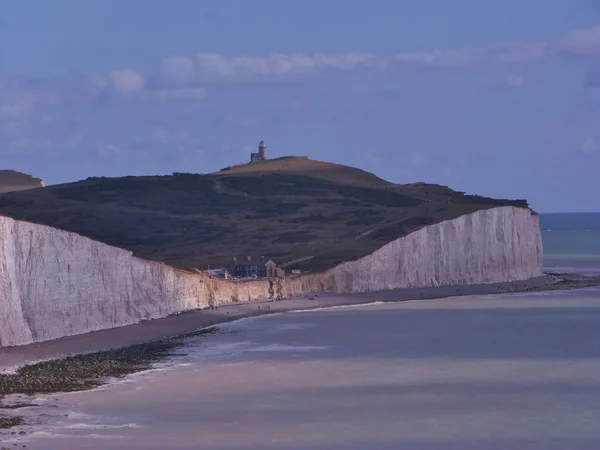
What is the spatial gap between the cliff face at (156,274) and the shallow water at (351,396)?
10.5 ft

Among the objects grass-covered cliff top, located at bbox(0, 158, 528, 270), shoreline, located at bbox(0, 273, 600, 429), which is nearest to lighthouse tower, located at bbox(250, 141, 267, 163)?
grass-covered cliff top, located at bbox(0, 158, 528, 270)

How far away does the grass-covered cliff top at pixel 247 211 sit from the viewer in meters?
89.7

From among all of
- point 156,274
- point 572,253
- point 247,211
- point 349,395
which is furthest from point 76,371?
point 572,253

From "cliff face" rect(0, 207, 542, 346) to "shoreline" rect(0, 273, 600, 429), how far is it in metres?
0.61

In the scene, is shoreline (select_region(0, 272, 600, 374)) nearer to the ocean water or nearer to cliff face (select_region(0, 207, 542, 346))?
cliff face (select_region(0, 207, 542, 346))

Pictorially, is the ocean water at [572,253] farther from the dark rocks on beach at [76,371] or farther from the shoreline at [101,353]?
the dark rocks on beach at [76,371]

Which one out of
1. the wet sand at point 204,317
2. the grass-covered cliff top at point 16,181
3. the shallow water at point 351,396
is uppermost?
the grass-covered cliff top at point 16,181

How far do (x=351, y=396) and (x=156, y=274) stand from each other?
18815mm

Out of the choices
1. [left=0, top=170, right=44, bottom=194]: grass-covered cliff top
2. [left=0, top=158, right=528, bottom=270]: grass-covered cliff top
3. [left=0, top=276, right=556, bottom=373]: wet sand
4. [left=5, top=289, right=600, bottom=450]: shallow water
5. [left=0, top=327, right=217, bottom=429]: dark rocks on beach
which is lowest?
[left=5, top=289, right=600, bottom=450]: shallow water

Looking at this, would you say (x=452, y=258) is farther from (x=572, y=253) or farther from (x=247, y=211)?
(x=572, y=253)

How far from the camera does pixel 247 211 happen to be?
364 feet

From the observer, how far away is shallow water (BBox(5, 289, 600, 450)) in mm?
23672

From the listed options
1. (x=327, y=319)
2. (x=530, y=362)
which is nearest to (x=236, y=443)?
(x=530, y=362)

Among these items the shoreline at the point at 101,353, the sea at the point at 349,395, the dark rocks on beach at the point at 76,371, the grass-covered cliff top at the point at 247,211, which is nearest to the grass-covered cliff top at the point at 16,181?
the grass-covered cliff top at the point at 247,211
